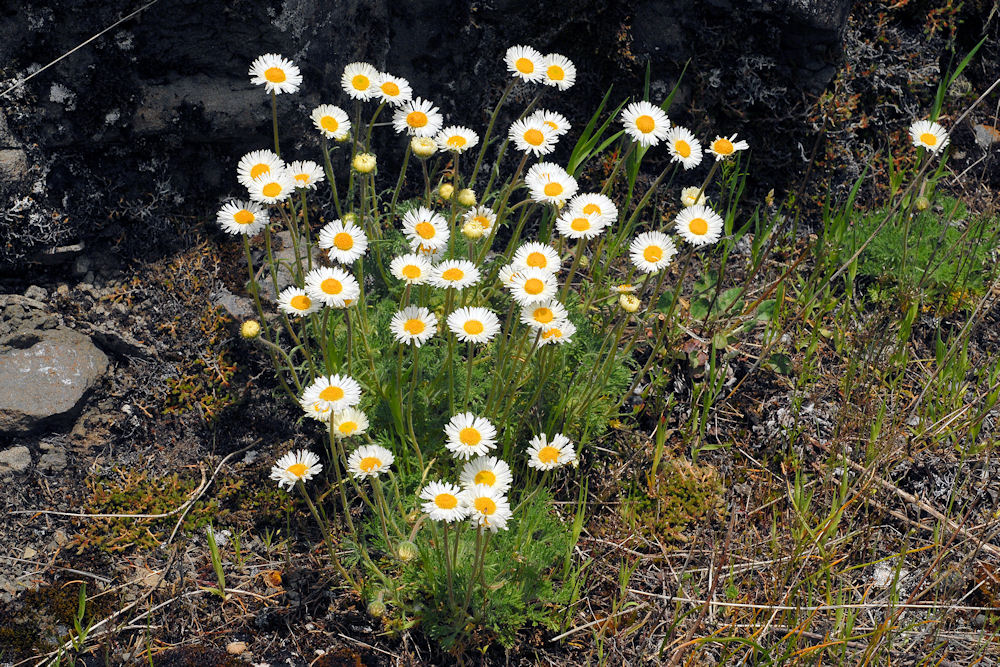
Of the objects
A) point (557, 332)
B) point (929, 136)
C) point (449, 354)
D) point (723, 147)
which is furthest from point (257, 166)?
point (929, 136)

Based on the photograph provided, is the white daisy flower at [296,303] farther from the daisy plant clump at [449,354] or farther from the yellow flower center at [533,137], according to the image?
the yellow flower center at [533,137]

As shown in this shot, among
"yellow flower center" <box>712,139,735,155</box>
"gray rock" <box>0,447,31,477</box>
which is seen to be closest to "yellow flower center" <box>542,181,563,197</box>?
"yellow flower center" <box>712,139,735,155</box>

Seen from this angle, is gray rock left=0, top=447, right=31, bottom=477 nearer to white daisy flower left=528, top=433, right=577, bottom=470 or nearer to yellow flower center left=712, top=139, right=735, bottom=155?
white daisy flower left=528, top=433, right=577, bottom=470

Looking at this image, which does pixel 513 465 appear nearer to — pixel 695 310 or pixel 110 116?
pixel 695 310

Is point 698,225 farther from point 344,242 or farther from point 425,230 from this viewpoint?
point 344,242

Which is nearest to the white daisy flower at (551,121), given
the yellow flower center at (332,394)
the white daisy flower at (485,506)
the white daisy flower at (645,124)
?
the white daisy flower at (645,124)

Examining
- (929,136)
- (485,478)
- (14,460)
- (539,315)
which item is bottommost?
(14,460)
